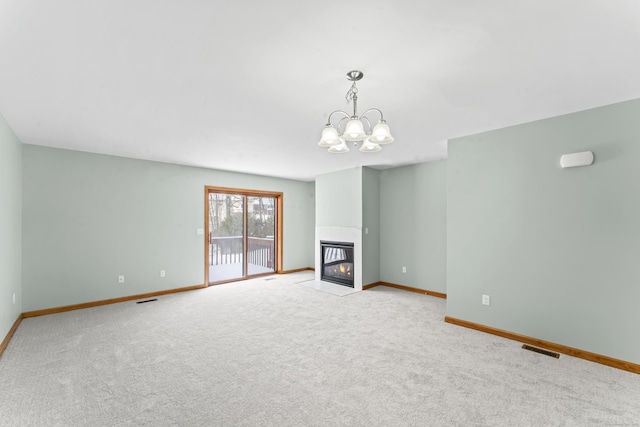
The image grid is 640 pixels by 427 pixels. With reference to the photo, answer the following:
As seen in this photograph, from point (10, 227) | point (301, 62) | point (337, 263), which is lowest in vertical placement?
point (337, 263)

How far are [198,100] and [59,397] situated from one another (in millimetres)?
2547

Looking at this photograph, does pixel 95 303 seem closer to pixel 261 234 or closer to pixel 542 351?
pixel 261 234

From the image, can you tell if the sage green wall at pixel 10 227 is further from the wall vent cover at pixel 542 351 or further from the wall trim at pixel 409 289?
the wall vent cover at pixel 542 351

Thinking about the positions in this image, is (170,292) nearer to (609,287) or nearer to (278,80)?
(278,80)

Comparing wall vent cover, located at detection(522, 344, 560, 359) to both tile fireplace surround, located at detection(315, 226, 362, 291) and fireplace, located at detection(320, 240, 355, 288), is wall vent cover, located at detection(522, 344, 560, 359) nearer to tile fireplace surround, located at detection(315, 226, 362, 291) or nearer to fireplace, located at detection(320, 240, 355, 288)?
tile fireplace surround, located at detection(315, 226, 362, 291)

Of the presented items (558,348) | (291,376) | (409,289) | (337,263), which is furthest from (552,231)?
(337,263)

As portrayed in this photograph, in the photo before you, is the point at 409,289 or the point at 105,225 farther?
the point at 409,289

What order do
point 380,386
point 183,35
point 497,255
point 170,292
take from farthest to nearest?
1. point 170,292
2. point 497,255
3. point 380,386
4. point 183,35

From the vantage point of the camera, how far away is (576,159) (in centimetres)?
274

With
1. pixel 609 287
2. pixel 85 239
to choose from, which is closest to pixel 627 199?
pixel 609 287

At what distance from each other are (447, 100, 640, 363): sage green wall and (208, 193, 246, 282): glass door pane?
4.29 m

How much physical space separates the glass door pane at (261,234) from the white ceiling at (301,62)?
10.8ft

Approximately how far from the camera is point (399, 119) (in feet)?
9.72

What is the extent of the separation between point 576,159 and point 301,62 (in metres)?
2.78
